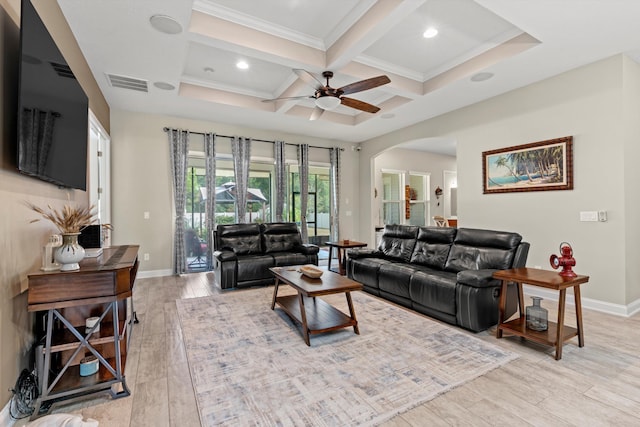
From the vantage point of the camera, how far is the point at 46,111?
2.08 meters

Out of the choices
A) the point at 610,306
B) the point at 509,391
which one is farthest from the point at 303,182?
the point at 509,391

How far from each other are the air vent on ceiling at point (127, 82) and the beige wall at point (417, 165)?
571cm

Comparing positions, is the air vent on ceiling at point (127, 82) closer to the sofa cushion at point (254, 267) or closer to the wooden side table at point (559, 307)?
the sofa cushion at point (254, 267)

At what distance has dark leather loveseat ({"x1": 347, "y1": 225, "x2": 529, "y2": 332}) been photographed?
9.66 feet

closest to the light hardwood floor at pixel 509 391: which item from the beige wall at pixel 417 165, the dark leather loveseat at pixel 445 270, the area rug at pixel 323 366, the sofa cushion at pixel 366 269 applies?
the area rug at pixel 323 366

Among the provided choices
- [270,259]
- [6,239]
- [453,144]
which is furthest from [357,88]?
[453,144]

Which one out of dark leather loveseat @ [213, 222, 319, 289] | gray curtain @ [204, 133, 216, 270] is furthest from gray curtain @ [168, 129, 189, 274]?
dark leather loveseat @ [213, 222, 319, 289]

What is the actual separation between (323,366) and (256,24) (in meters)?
3.48

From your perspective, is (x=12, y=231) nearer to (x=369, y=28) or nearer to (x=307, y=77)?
(x=307, y=77)

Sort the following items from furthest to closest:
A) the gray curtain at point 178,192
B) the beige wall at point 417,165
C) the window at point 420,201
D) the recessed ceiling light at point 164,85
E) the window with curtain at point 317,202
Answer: the window at point 420,201 → the beige wall at point 417,165 → the window with curtain at point 317,202 → the gray curtain at point 178,192 → the recessed ceiling light at point 164,85

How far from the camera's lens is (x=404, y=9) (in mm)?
2697

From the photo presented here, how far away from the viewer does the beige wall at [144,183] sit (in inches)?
212

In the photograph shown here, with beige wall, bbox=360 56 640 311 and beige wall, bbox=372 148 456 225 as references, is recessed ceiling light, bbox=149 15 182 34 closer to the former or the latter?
beige wall, bbox=360 56 640 311

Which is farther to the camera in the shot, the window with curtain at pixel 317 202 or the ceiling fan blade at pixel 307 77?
the window with curtain at pixel 317 202
